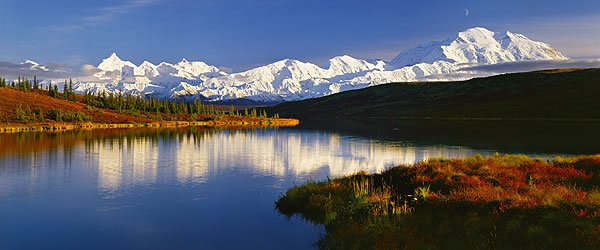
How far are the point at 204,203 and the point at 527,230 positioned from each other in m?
20.8

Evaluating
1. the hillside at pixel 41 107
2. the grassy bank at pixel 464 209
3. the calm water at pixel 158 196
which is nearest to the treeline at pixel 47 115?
the hillside at pixel 41 107

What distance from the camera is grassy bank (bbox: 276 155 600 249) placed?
1619 centimetres

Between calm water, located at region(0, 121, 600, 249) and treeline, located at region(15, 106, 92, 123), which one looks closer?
calm water, located at region(0, 121, 600, 249)

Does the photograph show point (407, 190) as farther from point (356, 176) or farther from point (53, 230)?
point (53, 230)

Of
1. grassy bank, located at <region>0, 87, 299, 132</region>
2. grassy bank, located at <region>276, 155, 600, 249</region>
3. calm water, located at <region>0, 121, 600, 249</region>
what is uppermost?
grassy bank, located at <region>0, 87, 299, 132</region>

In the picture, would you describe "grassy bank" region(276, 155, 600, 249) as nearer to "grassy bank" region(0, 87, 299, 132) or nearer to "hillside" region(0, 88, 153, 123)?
"grassy bank" region(0, 87, 299, 132)

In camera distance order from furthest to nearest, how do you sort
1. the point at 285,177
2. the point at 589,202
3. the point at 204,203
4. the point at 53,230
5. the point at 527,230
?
the point at 285,177, the point at 204,203, the point at 53,230, the point at 589,202, the point at 527,230

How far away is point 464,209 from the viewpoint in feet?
65.7

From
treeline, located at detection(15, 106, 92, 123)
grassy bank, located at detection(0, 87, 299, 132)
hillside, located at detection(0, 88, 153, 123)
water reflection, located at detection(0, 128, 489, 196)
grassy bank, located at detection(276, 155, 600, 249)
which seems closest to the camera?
grassy bank, located at detection(276, 155, 600, 249)

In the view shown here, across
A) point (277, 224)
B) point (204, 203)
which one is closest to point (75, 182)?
point (204, 203)

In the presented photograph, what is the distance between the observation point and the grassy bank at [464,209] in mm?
16188

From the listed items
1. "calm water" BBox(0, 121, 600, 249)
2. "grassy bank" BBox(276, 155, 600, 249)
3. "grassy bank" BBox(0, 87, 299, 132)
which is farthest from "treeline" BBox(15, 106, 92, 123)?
"grassy bank" BBox(276, 155, 600, 249)

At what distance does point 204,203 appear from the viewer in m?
30.6

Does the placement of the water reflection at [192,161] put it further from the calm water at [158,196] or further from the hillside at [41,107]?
the hillside at [41,107]
